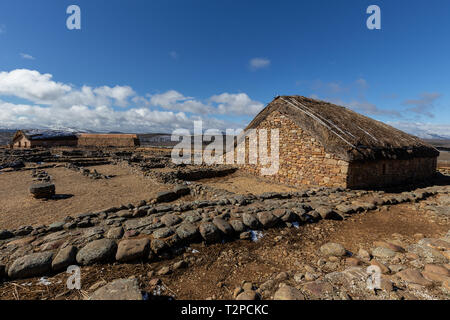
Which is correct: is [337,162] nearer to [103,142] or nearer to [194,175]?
[194,175]

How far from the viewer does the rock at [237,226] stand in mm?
4119

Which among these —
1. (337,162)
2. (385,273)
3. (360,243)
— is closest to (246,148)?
(337,162)

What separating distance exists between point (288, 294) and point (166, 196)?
22.5 feet

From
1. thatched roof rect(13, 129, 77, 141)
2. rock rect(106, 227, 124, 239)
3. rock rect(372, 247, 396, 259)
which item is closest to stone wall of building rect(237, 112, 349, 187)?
rock rect(372, 247, 396, 259)

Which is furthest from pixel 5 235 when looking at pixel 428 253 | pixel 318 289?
pixel 428 253

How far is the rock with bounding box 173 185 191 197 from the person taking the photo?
898 centimetres

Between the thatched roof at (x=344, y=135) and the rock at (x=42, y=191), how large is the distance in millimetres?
12841

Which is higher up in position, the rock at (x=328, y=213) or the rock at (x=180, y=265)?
the rock at (x=328, y=213)

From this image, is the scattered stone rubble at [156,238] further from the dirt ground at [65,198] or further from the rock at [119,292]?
the dirt ground at [65,198]

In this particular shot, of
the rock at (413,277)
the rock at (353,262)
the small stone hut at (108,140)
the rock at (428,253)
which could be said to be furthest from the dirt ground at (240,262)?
the small stone hut at (108,140)

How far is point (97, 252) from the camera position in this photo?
10.1ft

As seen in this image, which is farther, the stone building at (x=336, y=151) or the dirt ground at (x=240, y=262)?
the stone building at (x=336, y=151)

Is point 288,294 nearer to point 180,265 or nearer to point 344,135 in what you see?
point 180,265
